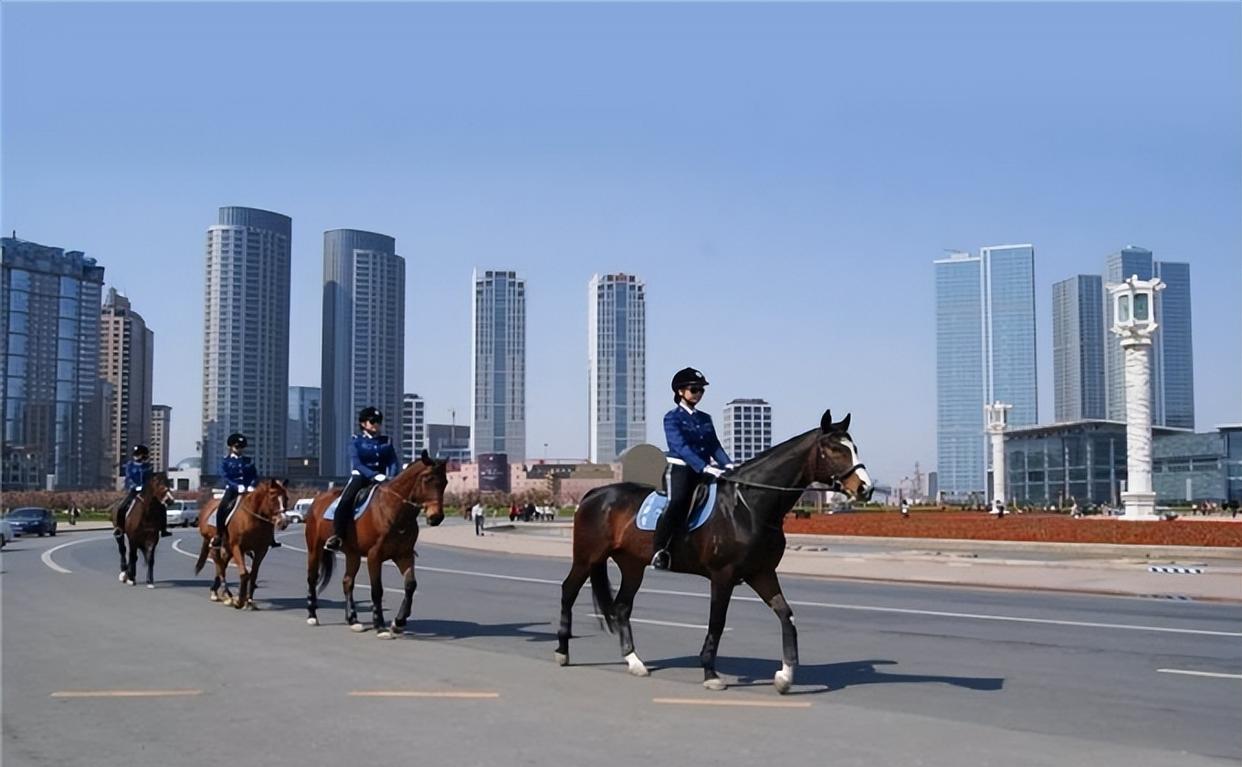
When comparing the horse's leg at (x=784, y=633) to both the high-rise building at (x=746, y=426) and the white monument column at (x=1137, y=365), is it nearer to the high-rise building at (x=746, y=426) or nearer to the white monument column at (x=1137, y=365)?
the white monument column at (x=1137, y=365)

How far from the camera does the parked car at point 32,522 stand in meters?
59.4

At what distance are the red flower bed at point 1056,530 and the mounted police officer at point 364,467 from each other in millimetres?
26310

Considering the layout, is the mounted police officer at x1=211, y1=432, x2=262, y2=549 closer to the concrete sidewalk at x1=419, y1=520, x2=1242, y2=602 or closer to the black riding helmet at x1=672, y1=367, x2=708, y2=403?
the black riding helmet at x1=672, y1=367, x2=708, y2=403

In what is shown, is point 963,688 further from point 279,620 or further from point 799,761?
point 279,620

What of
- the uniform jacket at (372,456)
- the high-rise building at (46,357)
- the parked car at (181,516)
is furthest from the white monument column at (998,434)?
the high-rise building at (46,357)

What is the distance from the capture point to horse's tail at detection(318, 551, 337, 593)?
1772cm

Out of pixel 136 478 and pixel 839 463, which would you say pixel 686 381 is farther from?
pixel 136 478

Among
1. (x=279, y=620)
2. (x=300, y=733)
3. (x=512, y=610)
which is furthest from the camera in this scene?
(x=512, y=610)

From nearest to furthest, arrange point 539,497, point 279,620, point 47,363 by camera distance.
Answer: point 279,620 < point 539,497 < point 47,363

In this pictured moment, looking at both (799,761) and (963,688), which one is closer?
(799,761)

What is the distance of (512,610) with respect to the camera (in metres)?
20.2

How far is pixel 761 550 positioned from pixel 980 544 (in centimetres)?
3153

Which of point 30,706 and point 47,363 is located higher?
point 47,363

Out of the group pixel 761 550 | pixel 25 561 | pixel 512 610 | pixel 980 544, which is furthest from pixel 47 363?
pixel 761 550
